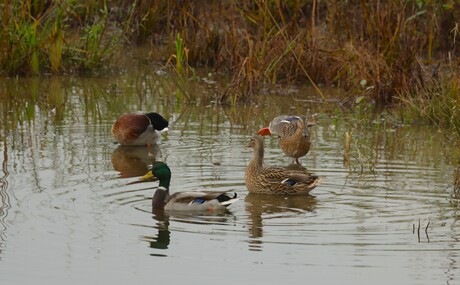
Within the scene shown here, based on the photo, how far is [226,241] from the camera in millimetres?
8758

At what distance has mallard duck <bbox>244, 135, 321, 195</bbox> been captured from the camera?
421 inches

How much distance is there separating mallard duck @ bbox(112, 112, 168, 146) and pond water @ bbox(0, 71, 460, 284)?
5.2 inches

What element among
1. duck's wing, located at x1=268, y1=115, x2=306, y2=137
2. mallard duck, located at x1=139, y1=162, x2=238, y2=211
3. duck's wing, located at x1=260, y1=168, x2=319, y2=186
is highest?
duck's wing, located at x1=268, y1=115, x2=306, y2=137

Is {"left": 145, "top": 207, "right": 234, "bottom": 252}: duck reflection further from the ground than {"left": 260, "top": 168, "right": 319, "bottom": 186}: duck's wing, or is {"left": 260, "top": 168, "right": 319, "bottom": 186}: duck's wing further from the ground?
{"left": 260, "top": 168, "right": 319, "bottom": 186}: duck's wing

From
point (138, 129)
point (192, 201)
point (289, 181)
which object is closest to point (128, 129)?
point (138, 129)

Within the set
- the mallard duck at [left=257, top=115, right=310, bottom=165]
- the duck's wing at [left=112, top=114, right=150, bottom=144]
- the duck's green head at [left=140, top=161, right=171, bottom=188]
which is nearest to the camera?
the duck's green head at [left=140, top=161, right=171, bottom=188]

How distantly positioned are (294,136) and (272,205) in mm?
Answer: 1948

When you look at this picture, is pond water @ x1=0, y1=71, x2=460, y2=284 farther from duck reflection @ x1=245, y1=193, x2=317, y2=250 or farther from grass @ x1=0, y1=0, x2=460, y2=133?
grass @ x1=0, y1=0, x2=460, y2=133

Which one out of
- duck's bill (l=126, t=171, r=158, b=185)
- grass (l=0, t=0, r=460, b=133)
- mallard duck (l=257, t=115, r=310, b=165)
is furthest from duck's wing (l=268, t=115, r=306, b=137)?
duck's bill (l=126, t=171, r=158, b=185)

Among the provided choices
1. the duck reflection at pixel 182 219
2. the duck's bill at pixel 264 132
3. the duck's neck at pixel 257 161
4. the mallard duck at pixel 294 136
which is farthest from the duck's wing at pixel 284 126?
the duck reflection at pixel 182 219

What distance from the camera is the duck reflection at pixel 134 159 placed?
11891 millimetres

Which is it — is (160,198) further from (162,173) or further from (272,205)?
(272,205)

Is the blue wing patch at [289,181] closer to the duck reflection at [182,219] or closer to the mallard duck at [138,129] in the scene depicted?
the duck reflection at [182,219]

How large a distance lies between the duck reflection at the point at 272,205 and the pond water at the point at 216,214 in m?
0.02
